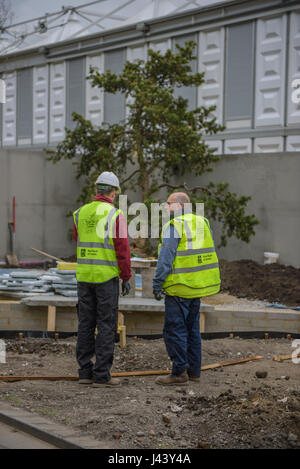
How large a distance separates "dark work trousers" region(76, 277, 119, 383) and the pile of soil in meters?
4.19

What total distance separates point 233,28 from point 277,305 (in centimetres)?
842

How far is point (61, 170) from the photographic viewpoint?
14.4 metres

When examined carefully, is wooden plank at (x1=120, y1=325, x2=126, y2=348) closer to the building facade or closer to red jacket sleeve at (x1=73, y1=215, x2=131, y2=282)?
red jacket sleeve at (x1=73, y1=215, x2=131, y2=282)

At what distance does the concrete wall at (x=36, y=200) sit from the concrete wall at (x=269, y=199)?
3.73 m

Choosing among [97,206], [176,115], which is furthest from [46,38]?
[97,206]

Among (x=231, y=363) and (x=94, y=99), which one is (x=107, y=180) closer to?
(x=231, y=363)

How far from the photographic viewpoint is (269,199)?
12.1m

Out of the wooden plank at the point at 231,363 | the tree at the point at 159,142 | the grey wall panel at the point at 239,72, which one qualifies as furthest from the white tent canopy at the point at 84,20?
the wooden plank at the point at 231,363

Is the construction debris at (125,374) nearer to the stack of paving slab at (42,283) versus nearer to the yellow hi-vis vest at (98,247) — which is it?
the yellow hi-vis vest at (98,247)

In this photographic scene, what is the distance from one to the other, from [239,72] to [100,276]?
33.6ft

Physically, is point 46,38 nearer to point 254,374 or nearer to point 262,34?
point 262,34

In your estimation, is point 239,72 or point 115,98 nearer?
point 239,72

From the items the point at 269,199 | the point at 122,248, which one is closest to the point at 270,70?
the point at 269,199
